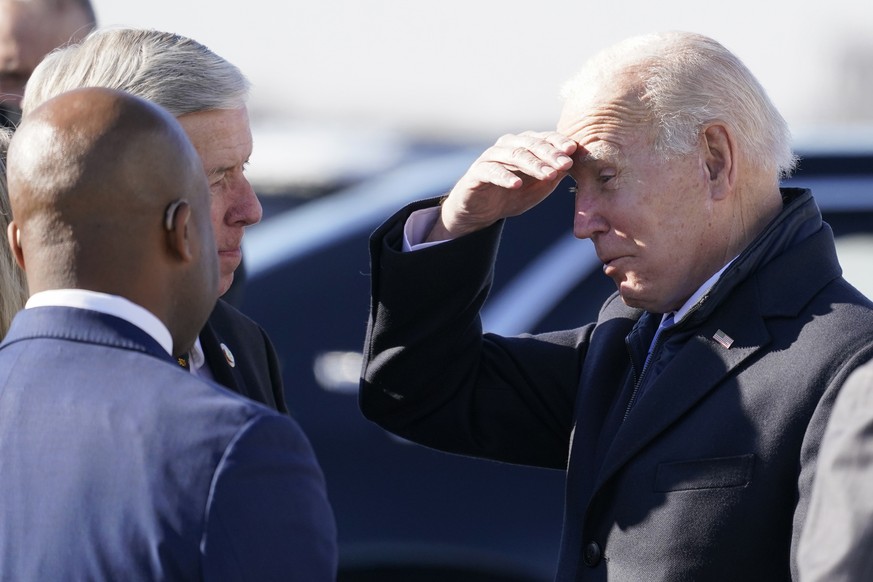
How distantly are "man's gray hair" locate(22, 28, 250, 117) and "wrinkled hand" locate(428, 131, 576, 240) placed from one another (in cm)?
47

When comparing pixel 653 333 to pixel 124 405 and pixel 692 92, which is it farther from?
pixel 124 405

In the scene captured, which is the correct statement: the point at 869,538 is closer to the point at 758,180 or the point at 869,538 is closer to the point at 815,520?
the point at 815,520

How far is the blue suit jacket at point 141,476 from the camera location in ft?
4.82

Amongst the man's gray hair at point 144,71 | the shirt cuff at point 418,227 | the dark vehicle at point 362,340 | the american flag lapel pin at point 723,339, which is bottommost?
the dark vehicle at point 362,340

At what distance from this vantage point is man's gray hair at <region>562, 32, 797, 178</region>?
2309 mm

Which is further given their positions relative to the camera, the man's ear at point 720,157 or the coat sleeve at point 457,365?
the coat sleeve at point 457,365

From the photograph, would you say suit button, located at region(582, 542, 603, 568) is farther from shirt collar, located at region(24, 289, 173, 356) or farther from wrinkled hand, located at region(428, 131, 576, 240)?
shirt collar, located at region(24, 289, 173, 356)

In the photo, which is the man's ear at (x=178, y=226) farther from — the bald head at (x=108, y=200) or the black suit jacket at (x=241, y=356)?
the black suit jacket at (x=241, y=356)

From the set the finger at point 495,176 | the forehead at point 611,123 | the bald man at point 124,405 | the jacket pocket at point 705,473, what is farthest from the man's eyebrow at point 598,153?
the bald man at point 124,405

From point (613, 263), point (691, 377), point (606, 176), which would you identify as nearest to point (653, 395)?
point (691, 377)

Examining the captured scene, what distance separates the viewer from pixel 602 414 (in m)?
2.40

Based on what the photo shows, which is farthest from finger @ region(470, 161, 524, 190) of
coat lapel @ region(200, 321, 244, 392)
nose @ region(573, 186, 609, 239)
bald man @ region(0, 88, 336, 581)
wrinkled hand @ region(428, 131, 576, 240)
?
bald man @ region(0, 88, 336, 581)

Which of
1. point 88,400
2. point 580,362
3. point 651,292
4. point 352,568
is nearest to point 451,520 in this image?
point 352,568

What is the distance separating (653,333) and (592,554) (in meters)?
0.45
